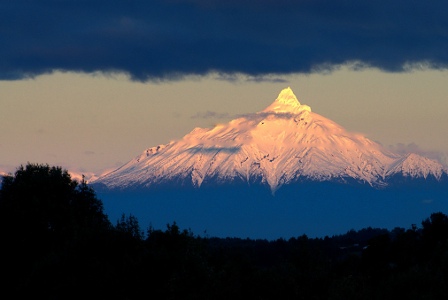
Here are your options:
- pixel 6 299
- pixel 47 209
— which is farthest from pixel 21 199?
pixel 6 299

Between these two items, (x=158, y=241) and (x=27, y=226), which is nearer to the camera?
(x=158, y=241)

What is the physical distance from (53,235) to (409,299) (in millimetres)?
37889

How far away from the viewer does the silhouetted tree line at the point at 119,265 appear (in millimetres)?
75812

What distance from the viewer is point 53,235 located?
100125mm

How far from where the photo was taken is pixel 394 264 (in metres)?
122

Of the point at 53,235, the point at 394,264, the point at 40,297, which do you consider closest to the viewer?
the point at 40,297

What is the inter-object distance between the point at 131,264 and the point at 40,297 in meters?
8.89

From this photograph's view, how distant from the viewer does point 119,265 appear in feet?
257

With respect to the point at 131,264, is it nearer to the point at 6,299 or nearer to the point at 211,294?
the point at 211,294

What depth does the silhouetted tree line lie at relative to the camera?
75.8 m

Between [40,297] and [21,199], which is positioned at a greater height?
[21,199]

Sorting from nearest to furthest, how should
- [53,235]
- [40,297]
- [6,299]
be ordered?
[40,297]
[6,299]
[53,235]

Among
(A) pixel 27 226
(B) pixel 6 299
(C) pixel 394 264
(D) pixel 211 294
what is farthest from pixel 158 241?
(C) pixel 394 264

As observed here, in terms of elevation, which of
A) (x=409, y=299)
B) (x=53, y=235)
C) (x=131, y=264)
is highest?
(x=53, y=235)
